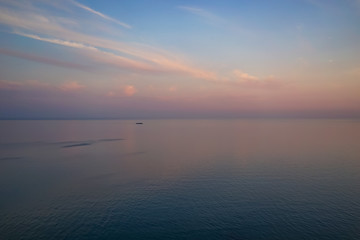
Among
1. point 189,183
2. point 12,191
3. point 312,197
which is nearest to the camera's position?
point 312,197

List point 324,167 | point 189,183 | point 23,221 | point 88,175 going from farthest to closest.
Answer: point 324,167 < point 88,175 < point 189,183 < point 23,221

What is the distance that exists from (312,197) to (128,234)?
109 feet

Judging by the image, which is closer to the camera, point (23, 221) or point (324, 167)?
point (23, 221)

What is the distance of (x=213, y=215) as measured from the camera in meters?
31.5

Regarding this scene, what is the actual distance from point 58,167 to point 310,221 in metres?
62.7

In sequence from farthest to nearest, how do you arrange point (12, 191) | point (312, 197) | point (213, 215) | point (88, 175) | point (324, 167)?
point (324, 167) < point (88, 175) < point (12, 191) < point (312, 197) < point (213, 215)

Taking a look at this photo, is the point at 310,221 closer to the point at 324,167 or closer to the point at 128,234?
the point at 128,234

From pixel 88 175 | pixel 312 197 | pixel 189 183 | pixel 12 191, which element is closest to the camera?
pixel 312 197

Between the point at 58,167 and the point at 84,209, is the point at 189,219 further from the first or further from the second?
the point at 58,167

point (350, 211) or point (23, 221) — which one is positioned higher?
point (350, 211)

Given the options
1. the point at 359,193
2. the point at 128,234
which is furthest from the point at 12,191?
the point at 359,193

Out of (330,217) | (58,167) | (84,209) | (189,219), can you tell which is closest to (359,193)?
(330,217)

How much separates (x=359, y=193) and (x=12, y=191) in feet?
222

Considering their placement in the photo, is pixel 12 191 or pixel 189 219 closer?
pixel 189 219
